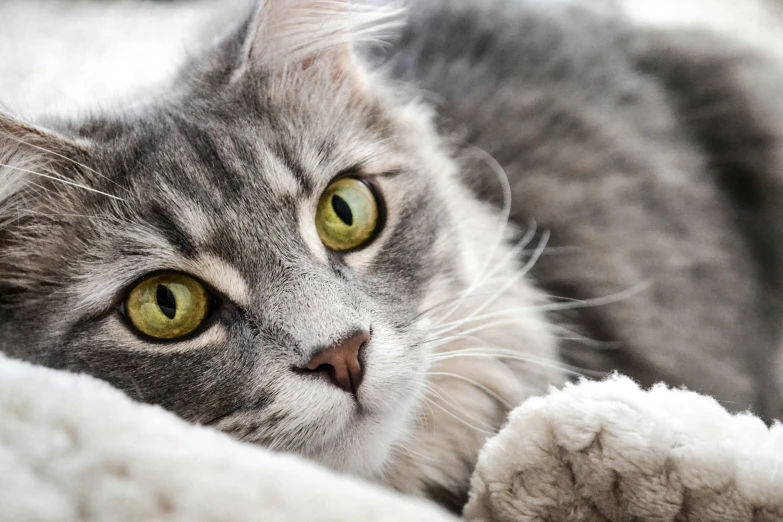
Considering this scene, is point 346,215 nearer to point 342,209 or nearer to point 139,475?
point 342,209

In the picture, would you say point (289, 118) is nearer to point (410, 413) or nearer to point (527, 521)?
point (410, 413)

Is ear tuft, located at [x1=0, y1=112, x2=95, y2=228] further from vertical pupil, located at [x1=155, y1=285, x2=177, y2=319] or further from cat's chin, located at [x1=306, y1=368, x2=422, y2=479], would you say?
cat's chin, located at [x1=306, y1=368, x2=422, y2=479]

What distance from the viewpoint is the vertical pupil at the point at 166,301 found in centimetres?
84

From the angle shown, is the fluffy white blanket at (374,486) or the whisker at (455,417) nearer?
the fluffy white blanket at (374,486)

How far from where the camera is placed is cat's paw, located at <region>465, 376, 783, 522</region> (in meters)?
0.59

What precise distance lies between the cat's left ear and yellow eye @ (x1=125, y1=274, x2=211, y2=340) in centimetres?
40

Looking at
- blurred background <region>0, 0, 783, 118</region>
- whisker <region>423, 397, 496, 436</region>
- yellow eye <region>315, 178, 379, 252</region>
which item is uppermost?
blurred background <region>0, 0, 783, 118</region>

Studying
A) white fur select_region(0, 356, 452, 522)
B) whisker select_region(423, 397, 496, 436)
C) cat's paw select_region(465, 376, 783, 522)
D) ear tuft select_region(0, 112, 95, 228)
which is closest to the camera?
white fur select_region(0, 356, 452, 522)

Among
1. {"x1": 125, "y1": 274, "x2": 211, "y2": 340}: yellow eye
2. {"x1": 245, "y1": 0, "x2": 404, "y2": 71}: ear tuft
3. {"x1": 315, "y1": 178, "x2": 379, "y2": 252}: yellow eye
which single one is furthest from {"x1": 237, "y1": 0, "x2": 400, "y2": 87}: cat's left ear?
{"x1": 125, "y1": 274, "x2": 211, "y2": 340}: yellow eye

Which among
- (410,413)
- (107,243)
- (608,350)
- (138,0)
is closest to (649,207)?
(608,350)

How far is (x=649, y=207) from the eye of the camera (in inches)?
58.7

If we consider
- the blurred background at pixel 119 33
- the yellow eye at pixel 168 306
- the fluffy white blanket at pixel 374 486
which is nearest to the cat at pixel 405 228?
the yellow eye at pixel 168 306

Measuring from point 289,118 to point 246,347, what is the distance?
16.4 inches

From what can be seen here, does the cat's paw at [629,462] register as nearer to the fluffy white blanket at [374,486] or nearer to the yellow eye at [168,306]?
the fluffy white blanket at [374,486]
